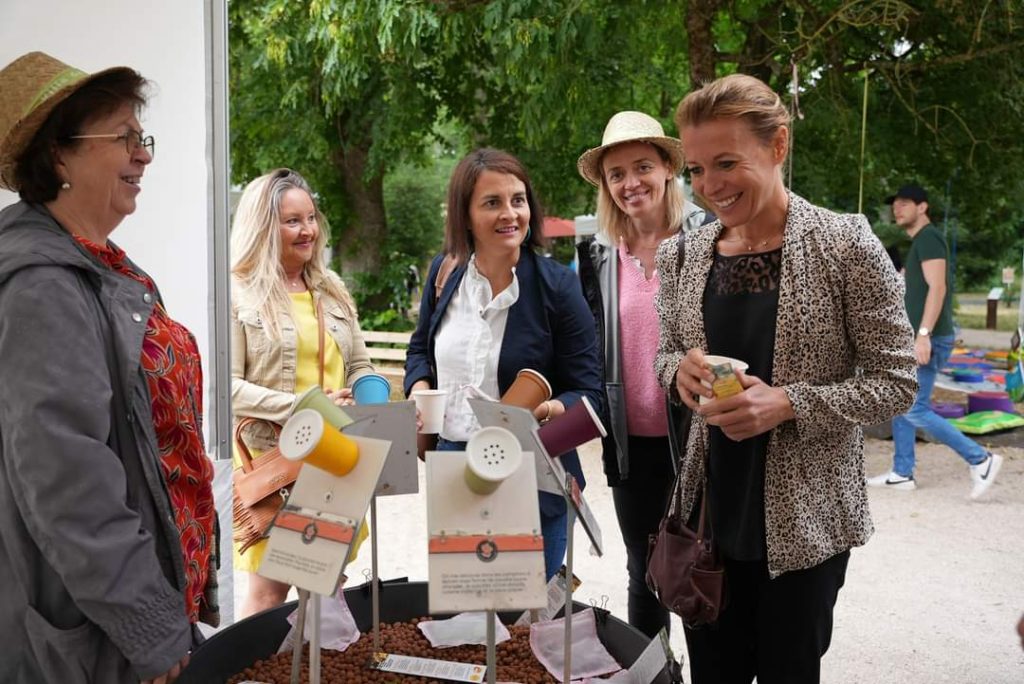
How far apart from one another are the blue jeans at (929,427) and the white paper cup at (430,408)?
388 centimetres

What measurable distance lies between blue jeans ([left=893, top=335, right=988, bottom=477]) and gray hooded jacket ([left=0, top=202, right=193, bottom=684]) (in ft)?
15.3

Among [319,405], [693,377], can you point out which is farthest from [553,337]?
[319,405]

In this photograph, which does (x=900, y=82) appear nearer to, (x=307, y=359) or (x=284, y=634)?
(x=307, y=359)

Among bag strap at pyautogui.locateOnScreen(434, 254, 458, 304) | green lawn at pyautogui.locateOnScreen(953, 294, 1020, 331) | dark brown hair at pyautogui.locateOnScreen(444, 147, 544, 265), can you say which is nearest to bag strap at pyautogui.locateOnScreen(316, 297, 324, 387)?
bag strap at pyautogui.locateOnScreen(434, 254, 458, 304)

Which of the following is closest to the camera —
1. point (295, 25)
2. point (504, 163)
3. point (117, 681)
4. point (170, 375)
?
point (117, 681)

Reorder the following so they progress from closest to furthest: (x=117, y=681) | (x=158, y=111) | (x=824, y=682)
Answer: (x=117, y=681) → (x=158, y=111) → (x=824, y=682)

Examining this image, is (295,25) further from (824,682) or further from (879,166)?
(824,682)

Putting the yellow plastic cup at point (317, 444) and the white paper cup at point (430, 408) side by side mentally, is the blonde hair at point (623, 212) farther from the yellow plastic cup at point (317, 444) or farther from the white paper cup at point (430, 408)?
the yellow plastic cup at point (317, 444)

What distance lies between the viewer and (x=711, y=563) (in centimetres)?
167

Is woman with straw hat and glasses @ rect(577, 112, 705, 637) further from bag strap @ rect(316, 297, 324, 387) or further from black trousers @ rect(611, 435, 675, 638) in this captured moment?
bag strap @ rect(316, 297, 324, 387)

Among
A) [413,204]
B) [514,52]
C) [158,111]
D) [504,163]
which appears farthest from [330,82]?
[413,204]

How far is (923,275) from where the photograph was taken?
527 centimetres

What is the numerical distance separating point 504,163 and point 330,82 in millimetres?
5729

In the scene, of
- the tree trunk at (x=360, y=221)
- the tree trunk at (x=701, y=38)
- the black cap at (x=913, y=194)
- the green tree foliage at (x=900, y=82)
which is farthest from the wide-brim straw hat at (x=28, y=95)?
the tree trunk at (x=360, y=221)
